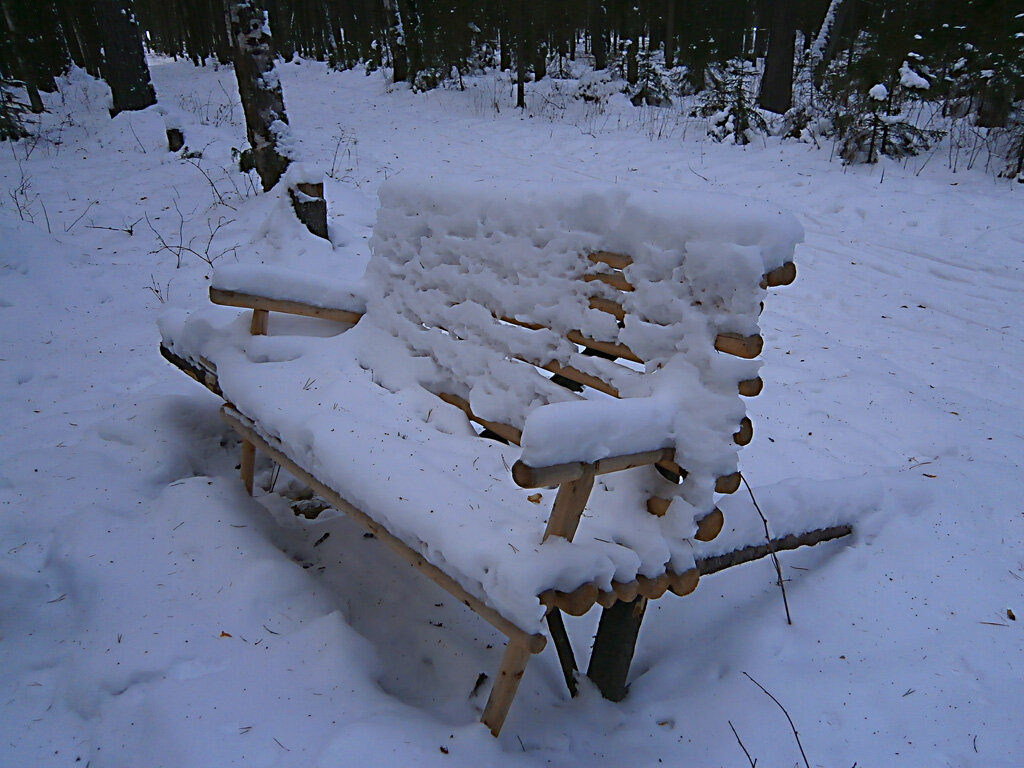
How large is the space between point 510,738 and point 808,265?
4774 mm

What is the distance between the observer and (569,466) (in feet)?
4.74

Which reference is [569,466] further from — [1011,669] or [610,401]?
[1011,669]

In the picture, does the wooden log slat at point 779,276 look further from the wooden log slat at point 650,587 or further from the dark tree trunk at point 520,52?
the dark tree trunk at point 520,52

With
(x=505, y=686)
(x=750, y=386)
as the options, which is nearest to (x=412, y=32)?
(x=750, y=386)

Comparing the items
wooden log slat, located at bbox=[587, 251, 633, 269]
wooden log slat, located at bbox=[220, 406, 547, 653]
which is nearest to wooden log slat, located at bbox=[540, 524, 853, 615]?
wooden log slat, located at bbox=[220, 406, 547, 653]

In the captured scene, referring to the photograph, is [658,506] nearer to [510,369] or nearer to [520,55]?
[510,369]

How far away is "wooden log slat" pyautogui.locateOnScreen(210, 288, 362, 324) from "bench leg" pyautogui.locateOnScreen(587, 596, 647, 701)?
1.81 metres

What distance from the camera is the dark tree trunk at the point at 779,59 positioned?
1021cm

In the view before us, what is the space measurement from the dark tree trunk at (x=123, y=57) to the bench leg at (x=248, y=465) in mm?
10399

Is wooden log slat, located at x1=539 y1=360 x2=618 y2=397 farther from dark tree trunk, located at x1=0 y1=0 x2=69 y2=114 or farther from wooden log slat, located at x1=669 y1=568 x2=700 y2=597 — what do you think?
dark tree trunk, located at x1=0 y1=0 x2=69 y2=114

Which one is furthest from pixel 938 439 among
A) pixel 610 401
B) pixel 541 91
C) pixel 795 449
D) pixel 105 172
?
pixel 541 91

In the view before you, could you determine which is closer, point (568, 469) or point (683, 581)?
point (568, 469)

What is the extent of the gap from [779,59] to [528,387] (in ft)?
34.5

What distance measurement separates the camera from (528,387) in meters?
2.23
